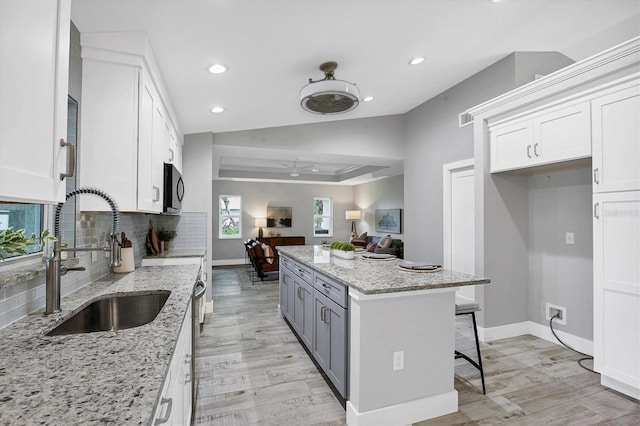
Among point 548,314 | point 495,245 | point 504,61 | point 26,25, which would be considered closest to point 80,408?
point 26,25

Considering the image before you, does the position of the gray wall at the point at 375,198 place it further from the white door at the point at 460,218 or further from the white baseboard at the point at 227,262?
the white baseboard at the point at 227,262

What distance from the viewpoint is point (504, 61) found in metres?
3.56

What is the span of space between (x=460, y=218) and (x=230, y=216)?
6.50 m

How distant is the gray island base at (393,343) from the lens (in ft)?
6.55

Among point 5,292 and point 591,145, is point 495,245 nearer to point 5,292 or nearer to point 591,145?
point 591,145

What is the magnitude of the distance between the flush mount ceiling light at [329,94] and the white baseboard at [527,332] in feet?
9.08

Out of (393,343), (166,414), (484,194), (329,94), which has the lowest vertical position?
(393,343)

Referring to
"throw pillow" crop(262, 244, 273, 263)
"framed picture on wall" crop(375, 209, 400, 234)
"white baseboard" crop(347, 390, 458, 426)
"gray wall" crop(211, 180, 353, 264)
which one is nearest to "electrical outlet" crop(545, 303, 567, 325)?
"white baseboard" crop(347, 390, 458, 426)

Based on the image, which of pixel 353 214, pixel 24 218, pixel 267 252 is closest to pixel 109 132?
pixel 24 218

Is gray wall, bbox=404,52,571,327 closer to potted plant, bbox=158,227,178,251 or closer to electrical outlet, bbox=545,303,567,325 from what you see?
electrical outlet, bbox=545,303,567,325

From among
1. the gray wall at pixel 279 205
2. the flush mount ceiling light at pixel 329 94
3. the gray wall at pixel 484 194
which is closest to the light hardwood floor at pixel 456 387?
the gray wall at pixel 484 194

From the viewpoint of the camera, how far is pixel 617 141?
7.73 feet

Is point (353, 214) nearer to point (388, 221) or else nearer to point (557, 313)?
point (388, 221)

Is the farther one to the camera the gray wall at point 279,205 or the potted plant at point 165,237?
the gray wall at point 279,205
